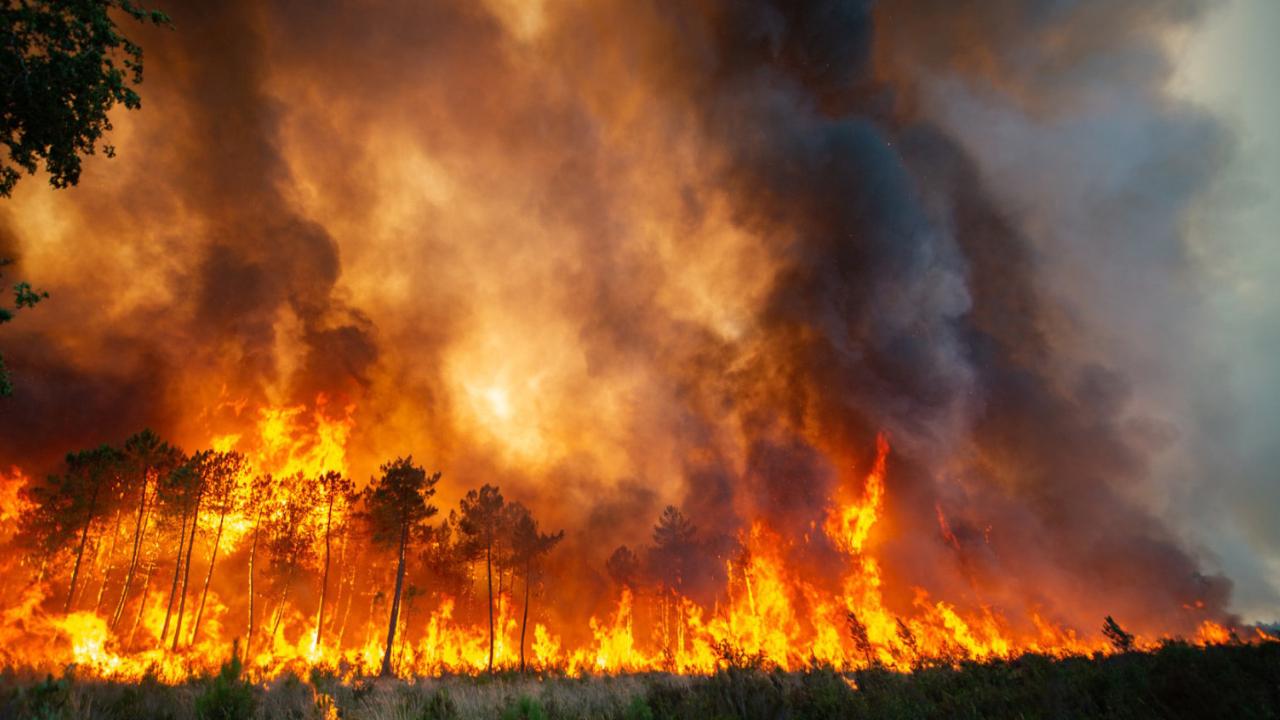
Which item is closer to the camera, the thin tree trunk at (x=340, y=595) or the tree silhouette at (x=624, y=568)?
the thin tree trunk at (x=340, y=595)

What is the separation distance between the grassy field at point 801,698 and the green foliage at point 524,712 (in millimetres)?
31

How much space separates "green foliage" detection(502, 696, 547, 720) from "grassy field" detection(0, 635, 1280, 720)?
31 mm

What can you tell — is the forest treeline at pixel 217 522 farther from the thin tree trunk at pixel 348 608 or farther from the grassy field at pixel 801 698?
the grassy field at pixel 801 698

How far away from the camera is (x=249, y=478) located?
4184 cm

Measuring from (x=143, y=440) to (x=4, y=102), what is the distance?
38.4 metres

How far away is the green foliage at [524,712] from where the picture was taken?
8271mm

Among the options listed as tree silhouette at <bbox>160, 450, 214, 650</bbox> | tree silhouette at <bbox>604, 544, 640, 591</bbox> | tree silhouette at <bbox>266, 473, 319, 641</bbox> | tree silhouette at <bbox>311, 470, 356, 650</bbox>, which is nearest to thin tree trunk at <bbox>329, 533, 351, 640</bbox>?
tree silhouette at <bbox>266, 473, 319, 641</bbox>

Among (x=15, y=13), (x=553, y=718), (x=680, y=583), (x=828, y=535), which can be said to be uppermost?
(x=15, y=13)

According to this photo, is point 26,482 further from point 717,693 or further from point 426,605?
point 717,693

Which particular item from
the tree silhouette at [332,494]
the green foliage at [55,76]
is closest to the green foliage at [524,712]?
the green foliage at [55,76]

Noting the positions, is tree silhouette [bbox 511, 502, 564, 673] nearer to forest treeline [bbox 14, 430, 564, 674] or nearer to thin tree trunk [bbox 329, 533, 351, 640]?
forest treeline [bbox 14, 430, 564, 674]

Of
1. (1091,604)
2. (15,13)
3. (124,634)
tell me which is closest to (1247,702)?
(15,13)

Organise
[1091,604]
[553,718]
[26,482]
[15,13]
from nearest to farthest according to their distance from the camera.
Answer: [553,718] < [15,13] < [26,482] < [1091,604]

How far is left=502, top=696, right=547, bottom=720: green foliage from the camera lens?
8271mm
